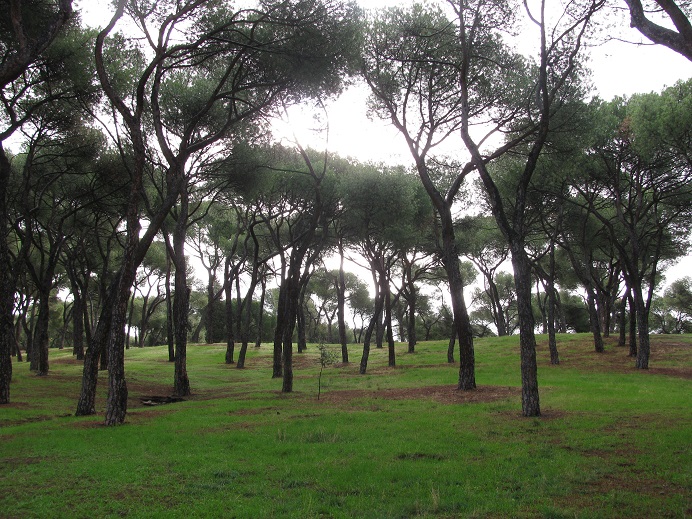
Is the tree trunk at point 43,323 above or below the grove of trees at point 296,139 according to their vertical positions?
below

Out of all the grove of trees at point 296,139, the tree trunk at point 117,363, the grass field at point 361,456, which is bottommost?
the grass field at point 361,456

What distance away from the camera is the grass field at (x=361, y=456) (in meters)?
5.73

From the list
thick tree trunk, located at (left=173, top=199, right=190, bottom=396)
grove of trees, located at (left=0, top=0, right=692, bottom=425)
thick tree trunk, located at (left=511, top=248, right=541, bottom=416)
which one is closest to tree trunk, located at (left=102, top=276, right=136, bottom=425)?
grove of trees, located at (left=0, top=0, right=692, bottom=425)

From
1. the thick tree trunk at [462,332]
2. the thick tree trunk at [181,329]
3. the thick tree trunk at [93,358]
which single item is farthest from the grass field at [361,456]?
the thick tree trunk at [181,329]

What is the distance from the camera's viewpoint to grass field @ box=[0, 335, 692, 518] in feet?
18.8

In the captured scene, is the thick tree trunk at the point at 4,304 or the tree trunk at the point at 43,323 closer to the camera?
the thick tree trunk at the point at 4,304

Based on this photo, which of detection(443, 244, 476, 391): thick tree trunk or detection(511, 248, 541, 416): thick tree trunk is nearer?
detection(511, 248, 541, 416): thick tree trunk

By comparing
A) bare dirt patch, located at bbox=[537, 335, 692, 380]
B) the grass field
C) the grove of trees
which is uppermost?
the grove of trees

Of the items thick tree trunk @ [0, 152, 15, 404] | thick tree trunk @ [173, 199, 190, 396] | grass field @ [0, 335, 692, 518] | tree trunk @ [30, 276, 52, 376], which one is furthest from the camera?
tree trunk @ [30, 276, 52, 376]

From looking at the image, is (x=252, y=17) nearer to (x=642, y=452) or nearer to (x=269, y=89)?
(x=269, y=89)

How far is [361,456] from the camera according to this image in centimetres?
808

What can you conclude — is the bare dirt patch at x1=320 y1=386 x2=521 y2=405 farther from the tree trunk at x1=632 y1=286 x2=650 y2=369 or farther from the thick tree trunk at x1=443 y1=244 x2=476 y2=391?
the tree trunk at x1=632 y1=286 x2=650 y2=369

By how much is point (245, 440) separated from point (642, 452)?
7386 mm

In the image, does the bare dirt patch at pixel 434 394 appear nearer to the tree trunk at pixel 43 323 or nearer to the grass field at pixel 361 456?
the grass field at pixel 361 456
